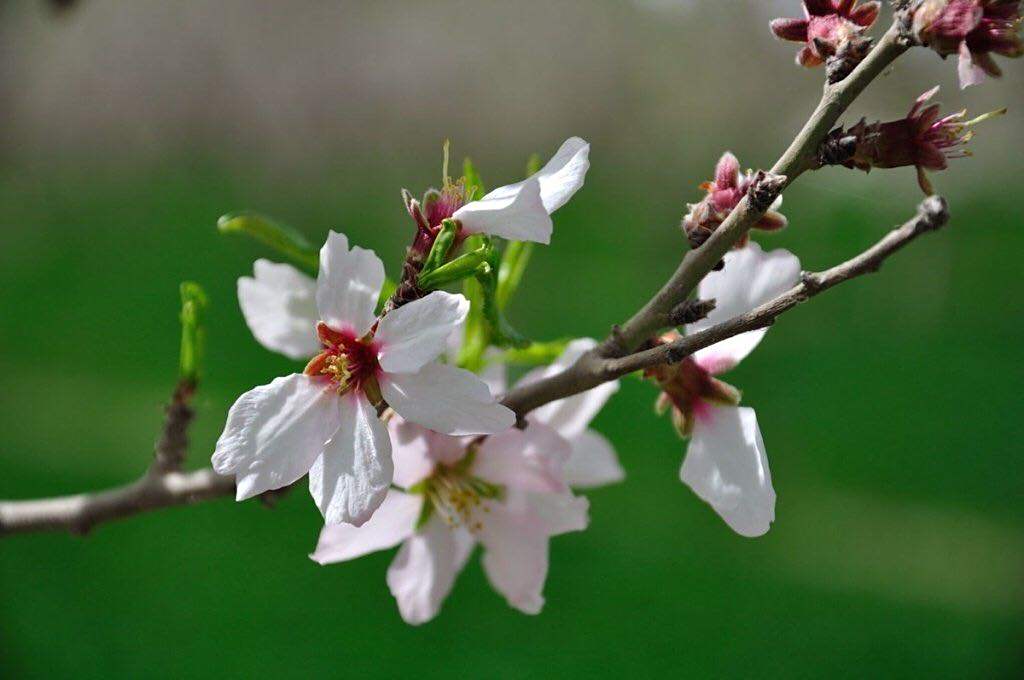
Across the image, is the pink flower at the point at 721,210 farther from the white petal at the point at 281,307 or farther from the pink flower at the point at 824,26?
the white petal at the point at 281,307

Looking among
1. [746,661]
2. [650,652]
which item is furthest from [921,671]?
[650,652]

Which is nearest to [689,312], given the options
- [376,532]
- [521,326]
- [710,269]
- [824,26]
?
[710,269]

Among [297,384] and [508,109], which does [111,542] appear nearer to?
[297,384]

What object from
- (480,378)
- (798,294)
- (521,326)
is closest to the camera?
(798,294)

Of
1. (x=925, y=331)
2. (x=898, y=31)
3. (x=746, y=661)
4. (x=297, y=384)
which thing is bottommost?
(x=925, y=331)

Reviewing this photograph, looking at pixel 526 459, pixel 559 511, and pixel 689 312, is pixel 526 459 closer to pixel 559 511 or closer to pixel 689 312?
pixel 559 511

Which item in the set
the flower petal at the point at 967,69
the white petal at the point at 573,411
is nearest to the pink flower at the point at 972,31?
the flower petal at the point at 967,69
